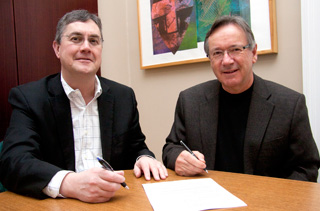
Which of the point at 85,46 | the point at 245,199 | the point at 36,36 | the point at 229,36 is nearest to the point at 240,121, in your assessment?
the point at 229,36

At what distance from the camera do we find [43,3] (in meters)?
2.30

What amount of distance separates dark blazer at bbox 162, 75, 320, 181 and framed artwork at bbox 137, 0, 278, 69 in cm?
67

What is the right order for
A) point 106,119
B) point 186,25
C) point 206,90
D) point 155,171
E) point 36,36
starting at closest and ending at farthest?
point 155,171
point 106,119
point 206,90
point 36,36
point 186,25

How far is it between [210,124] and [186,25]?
1.22m

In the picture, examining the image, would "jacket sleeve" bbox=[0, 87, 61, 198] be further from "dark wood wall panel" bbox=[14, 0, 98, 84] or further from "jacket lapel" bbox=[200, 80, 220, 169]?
"jacket lapel" bbox=[200, 80, 220, 169]

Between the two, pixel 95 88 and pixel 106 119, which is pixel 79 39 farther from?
pixel 106 119

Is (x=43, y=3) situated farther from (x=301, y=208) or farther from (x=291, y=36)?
(x=301, y=208)

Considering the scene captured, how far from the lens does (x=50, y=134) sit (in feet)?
4.98

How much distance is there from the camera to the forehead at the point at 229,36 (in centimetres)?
161

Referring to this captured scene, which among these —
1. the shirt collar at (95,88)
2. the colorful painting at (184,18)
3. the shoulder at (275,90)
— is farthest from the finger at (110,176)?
the colorful painting at (184,18)

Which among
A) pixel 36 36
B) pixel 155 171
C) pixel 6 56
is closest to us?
pixel 155 171

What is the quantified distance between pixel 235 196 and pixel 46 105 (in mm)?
1121

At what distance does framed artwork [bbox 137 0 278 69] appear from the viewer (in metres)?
→ 2.16

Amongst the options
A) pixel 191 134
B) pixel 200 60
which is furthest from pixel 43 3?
pixel 191 134
